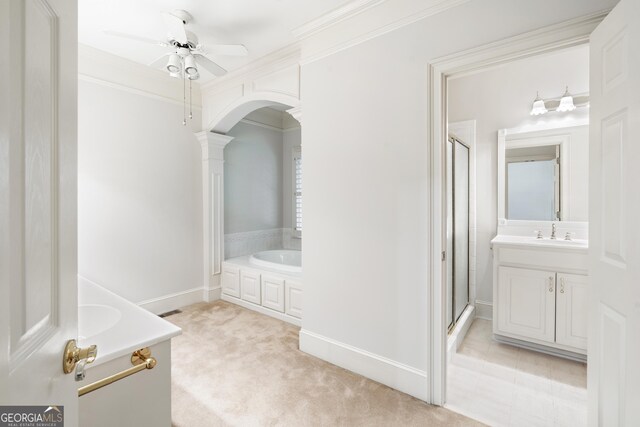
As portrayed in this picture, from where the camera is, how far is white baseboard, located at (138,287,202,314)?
11.1 ft

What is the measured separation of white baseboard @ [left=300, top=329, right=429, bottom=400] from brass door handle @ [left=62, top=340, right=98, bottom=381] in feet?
6.10

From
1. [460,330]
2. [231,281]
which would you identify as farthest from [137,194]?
[460,330]

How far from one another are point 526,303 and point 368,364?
60.1 inches

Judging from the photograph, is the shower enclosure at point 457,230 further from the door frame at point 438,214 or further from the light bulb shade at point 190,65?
the light bulb shade at point 190,65

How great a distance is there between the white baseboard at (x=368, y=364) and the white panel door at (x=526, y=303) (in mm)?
1241

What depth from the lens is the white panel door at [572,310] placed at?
239 centimetres

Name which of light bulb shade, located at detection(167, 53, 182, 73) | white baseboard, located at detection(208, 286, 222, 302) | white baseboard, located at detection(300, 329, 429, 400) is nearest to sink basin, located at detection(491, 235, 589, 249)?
white baseboard, located at detection(300, 329, 429, 400)

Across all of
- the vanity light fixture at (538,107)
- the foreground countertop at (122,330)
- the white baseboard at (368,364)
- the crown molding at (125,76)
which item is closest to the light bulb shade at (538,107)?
the vanity light fixture at (538,107)

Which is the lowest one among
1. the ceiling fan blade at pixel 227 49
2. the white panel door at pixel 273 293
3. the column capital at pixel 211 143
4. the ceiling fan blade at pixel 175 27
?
the white panel door at pixel 273 293

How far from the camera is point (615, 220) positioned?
1.24 m

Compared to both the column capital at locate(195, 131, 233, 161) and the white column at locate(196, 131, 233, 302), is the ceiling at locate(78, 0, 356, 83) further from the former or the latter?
the white column at locate(196, 131, 233, 302)

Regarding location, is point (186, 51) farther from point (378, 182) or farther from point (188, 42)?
point (378, 182)

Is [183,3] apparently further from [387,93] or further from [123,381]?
[123,381]

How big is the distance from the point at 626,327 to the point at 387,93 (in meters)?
1.71
